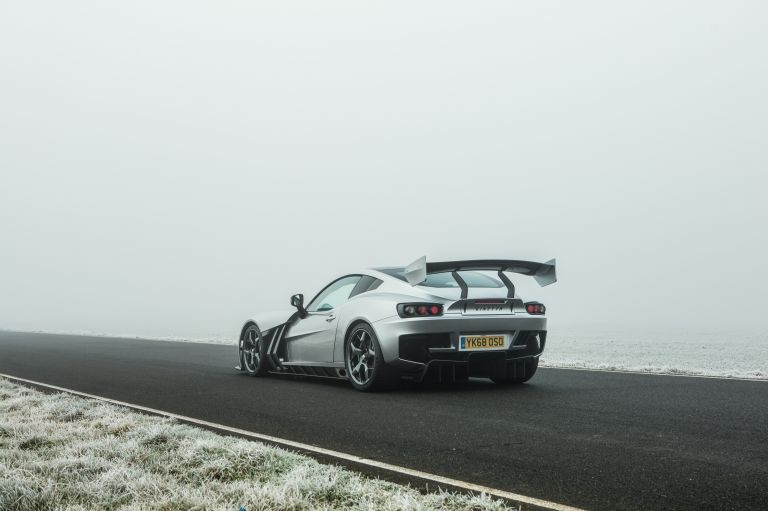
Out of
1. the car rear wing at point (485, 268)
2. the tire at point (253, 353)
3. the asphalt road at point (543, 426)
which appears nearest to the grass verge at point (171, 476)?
the asphalt road at point (543, 426)

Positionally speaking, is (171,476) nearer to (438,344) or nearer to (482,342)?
(438,344)

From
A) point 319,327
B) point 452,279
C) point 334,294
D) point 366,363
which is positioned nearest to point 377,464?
point 366,363

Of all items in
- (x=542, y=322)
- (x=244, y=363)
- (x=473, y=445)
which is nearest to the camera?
(x=473, y=445)

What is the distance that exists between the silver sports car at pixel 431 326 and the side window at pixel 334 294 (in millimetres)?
44

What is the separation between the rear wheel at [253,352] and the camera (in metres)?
10.0

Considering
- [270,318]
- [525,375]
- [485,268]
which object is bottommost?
[525,375]

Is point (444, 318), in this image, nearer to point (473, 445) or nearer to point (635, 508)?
point (473, 445)

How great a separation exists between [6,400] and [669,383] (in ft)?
23.9

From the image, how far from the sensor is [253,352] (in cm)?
1027

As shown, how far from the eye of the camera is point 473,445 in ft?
16.5

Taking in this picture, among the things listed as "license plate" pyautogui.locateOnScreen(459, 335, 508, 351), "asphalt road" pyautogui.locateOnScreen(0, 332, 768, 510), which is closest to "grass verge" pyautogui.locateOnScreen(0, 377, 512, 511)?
"asphalt road" pyautogui.locateOnScreen(0, 332, 768, 510)

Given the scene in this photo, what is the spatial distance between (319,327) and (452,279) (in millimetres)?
1785

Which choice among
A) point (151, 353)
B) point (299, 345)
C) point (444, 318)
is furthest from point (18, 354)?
point (444, 318)

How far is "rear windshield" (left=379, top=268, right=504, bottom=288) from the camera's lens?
320 inches
